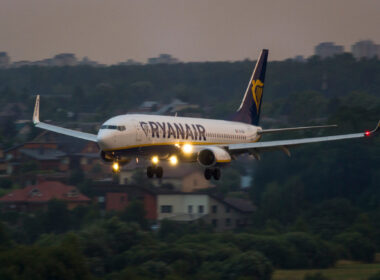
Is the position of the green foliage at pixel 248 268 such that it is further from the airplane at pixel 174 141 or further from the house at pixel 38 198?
the house at pixel 38 198

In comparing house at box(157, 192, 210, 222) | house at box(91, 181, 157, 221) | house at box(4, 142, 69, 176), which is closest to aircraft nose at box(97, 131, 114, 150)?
house at box(157, 192, 210, 222)

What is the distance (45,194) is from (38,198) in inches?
57.8

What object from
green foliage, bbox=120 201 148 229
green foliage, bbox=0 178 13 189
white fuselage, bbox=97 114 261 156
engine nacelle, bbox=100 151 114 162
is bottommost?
green foliage, bbox=120 201 148 229

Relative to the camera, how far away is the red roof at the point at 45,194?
15212cm

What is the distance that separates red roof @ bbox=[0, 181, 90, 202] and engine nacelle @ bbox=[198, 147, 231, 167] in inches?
3592

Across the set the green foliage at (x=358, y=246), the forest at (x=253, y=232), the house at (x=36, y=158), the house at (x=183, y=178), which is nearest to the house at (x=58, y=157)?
the house at (x=36, y=158)

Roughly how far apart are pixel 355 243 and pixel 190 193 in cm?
2890

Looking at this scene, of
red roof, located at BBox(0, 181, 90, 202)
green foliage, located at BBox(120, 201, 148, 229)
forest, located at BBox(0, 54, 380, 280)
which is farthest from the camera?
red roof, located at BBox(0, 181, 90, 202)

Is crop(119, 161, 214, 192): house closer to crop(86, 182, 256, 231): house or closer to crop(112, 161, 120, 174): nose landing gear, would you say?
crop(86, 182, 256, 231): house

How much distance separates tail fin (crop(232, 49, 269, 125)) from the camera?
Answer: 7794 centimetres

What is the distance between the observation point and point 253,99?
79.8m

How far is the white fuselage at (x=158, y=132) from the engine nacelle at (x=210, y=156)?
1.55 m

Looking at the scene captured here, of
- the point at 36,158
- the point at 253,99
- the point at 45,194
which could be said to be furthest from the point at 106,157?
the point at 36,158

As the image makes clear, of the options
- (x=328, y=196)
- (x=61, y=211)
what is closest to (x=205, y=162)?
Answer: (x=61, y=211)
